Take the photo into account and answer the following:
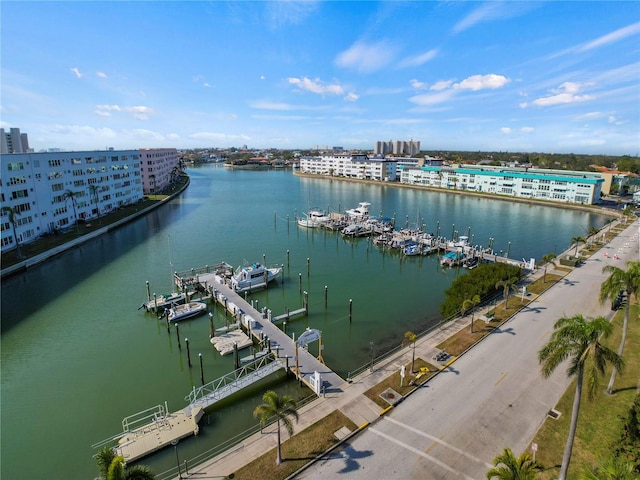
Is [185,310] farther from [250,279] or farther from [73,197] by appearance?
[73,197]

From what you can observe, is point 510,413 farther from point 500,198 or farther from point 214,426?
point 500,198

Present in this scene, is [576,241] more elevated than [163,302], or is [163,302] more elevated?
[576,241]

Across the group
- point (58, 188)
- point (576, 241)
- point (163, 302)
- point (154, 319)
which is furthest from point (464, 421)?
point (58, 188)

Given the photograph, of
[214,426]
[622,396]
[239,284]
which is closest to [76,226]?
[239,284]

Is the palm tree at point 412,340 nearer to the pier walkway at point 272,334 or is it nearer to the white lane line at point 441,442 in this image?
the white lane line at point 441,442

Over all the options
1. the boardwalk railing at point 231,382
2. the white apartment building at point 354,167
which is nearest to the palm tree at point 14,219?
the boardwalk railing at point 231,382

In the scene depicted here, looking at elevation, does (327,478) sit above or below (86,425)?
above
